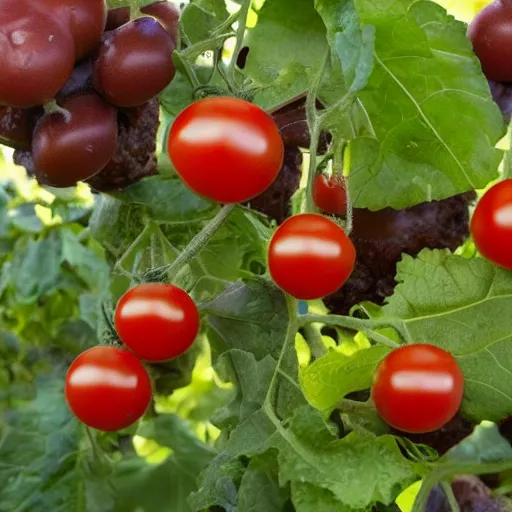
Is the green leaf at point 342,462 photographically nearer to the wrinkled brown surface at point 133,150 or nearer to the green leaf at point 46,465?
the wrinkled brown surface at point 133,150

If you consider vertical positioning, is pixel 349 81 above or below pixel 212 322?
above

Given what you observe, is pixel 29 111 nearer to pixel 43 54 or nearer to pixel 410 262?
pixel 43 54

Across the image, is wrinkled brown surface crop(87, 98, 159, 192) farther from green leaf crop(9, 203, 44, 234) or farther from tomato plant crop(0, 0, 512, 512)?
green leaf crop(9, 203, 44, 234)

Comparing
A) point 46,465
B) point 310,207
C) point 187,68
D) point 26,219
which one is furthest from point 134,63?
point 26,219

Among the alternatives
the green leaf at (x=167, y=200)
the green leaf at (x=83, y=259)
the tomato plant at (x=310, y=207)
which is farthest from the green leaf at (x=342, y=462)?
the green leaf at (x=83, y=259)

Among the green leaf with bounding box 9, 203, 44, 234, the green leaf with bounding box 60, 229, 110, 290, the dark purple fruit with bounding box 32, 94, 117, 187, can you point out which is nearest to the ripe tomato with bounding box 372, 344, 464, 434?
the dark purple fruit with bounding box 32, 94, 117, 187

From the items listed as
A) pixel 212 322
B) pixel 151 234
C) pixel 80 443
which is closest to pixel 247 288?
pixel 212 322
